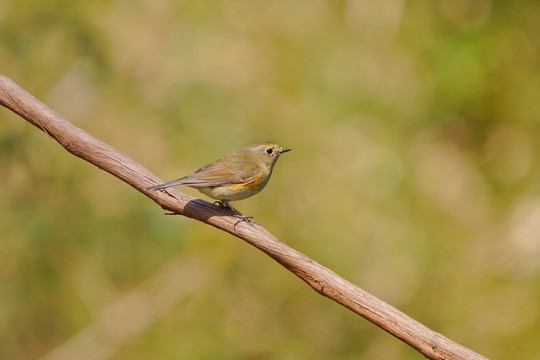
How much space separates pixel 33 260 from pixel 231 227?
7.31 ft

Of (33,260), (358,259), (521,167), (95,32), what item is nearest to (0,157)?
(33,260)

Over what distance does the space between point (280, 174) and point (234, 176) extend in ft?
5.79

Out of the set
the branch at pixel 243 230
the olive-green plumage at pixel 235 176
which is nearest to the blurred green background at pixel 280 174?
the olive-green plumage at pixel 235 176

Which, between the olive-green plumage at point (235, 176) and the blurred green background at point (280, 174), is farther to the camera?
the blurred green background at point (280, 174)

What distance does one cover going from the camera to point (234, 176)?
345 centimetres

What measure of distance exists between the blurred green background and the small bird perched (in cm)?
116

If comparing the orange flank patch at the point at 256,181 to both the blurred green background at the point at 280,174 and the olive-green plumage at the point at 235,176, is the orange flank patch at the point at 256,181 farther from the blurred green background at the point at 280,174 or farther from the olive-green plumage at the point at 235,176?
the blurred green background at the point at 280,174

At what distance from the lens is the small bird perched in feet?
11.1

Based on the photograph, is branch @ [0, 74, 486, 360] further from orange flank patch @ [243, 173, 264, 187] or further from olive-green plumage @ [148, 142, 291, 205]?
orange flank patch @ [243, 173, 264, 187]

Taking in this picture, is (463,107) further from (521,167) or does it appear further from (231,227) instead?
(231,227)

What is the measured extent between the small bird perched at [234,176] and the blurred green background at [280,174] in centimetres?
116

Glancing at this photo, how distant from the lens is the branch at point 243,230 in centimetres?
250

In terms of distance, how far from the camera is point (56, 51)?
475 cm

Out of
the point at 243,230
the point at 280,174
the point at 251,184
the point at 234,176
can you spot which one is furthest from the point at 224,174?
the point at 280,174
